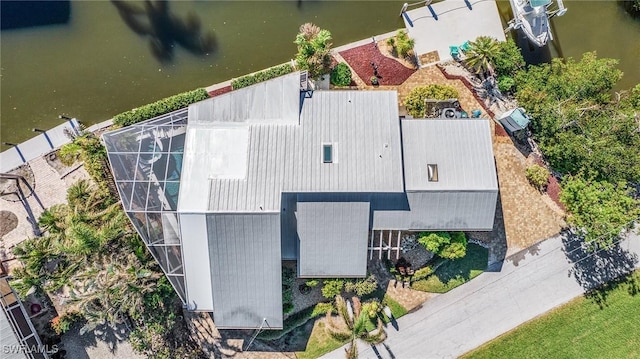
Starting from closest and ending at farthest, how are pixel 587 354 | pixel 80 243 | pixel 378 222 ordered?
pixel 80 243, pixel 378 222, pixel 587 354

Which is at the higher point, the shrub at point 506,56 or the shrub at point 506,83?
the shrub at point 506,56

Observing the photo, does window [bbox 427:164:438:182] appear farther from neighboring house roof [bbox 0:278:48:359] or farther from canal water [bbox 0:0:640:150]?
neighboring house roof [bbox 0:278:48:359]

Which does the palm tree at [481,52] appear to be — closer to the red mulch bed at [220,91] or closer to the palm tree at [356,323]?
the red mulch bed at [220,91]

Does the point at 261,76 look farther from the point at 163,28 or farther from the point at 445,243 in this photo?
the point at 445,243

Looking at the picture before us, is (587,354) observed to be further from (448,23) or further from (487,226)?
(448,23)

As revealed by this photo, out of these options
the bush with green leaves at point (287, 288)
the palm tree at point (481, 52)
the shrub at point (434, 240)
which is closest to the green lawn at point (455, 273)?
the shrub at point (434, 240)

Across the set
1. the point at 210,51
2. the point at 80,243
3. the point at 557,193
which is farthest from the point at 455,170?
the point at 80,243

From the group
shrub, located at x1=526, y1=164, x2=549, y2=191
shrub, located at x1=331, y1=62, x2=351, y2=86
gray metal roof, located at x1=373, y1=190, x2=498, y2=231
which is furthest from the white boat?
shrub, located at x1=331, y1=62, x2=351, y2=86
